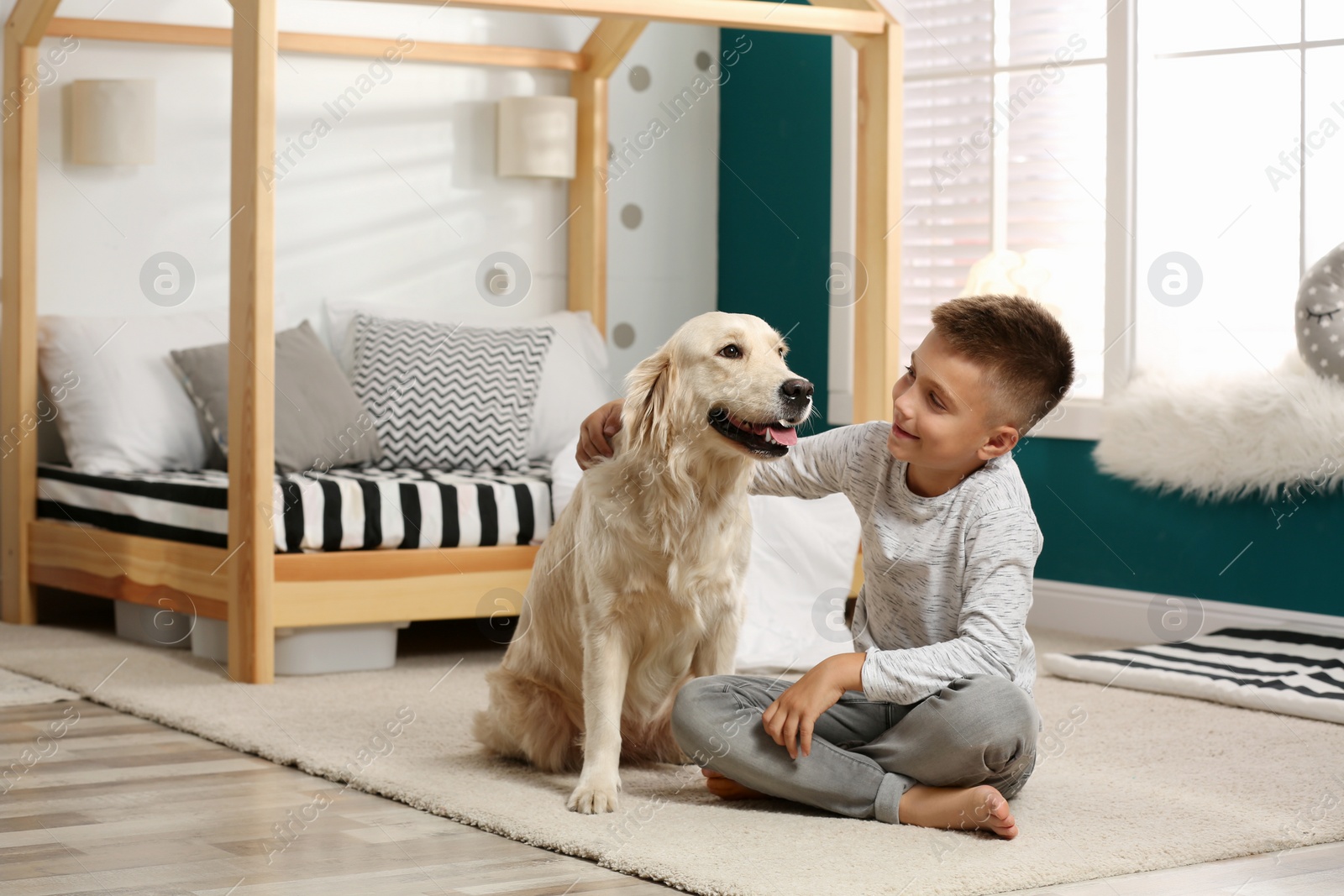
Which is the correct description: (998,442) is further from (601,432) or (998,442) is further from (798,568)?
(798,568)

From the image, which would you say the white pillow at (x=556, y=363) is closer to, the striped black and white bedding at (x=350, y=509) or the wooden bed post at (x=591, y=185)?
the wooden bed post at (x=591, y=185)

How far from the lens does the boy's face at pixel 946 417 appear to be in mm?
1941

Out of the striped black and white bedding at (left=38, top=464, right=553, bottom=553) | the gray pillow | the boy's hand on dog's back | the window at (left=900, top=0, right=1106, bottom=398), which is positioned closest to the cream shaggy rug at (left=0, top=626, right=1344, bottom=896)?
the striped black and white bedding at (left=38, top=464, right=553, bottom=553)

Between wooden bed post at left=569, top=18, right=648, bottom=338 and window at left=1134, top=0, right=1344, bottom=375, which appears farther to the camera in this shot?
wooden bed post at left=569, top=18, right=648, bottom=338

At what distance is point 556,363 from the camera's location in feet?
14.4

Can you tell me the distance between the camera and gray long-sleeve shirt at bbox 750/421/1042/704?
75.9 inches

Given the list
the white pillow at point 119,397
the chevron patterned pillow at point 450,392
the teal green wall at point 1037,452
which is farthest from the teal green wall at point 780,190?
the white pillow at point 119,397

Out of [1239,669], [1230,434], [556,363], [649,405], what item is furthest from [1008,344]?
[556,363]

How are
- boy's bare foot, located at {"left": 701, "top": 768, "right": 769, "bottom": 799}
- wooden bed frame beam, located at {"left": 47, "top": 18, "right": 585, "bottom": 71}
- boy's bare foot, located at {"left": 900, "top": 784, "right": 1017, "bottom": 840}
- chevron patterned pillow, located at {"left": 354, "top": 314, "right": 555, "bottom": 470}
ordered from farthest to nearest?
wooden bed frame beam, located at {"left": 47, "top": 18, "right": 585, "bottom": 71}, chevron patterned pillow, located at {"left": 354, "top": 314, "right": 555, "bottom": 470}, boy's bare foot, located at {"left": 701, "top": 768, "right": 769, "bottom": 799}, boy's bare foot, located at {"left": 900, "top": 784, "right": 1017, "bottom": 840}

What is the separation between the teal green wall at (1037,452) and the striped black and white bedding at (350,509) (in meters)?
1.44

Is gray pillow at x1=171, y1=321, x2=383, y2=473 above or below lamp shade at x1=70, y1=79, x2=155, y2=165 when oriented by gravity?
below

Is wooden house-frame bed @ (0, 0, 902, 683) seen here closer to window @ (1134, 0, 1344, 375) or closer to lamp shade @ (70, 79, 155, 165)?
lamp shade @ (70, 79, 155, 165)

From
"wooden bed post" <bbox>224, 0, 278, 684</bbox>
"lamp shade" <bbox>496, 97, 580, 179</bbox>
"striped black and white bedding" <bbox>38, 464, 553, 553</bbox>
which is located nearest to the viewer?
"wooden bed post" <bbox>224, 0, 278, 684</bbox>

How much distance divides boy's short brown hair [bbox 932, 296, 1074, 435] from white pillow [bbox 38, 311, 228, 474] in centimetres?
259
